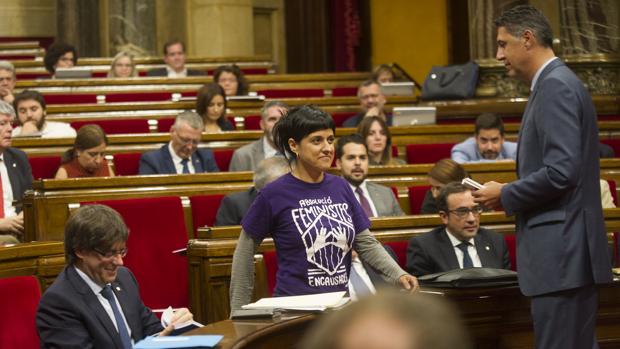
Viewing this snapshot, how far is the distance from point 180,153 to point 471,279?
2906mm

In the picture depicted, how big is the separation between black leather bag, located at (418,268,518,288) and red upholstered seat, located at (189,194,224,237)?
1864 mm

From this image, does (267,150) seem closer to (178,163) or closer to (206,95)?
(178,163)

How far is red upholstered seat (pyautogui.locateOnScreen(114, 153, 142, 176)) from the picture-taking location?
6340mm

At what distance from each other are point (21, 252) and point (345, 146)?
5.95ft

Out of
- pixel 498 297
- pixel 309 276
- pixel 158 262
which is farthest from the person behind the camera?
pixel 158 262

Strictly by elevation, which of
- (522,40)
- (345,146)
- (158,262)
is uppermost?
(522,40)

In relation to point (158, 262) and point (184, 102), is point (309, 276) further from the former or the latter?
point (184, 102)

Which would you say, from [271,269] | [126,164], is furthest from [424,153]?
[271,269]

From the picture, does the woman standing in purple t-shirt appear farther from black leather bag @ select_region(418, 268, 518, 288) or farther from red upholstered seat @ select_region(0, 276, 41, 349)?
red upholstered seat @ select_region(0, 276, 41, 349)

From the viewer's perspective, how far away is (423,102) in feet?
27.8

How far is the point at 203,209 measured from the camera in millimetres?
5211

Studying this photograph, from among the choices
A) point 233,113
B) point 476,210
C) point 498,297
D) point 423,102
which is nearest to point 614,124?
point 423,102

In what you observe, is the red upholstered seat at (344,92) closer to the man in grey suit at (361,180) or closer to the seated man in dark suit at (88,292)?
the man in grey suit at (361,180)

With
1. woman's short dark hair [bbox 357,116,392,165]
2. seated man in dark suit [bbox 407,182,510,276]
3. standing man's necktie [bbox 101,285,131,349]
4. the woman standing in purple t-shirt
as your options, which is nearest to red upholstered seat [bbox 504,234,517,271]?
seated man in dark suit [bbox 407,182,510,276]
